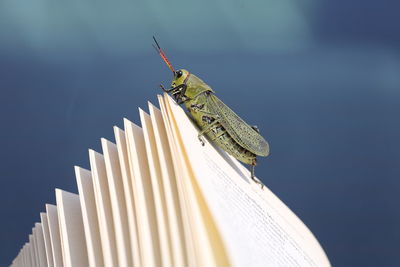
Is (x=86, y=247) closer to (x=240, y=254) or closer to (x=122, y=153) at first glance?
(x=122, y=153)

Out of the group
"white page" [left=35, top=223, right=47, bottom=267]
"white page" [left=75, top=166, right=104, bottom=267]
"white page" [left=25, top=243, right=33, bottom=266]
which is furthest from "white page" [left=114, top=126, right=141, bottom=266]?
"white page" [left=25, top=243, right=33, bottom=266]

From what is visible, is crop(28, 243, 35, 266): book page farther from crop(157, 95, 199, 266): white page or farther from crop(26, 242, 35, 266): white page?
crop(157, 95, 199, 266): white page

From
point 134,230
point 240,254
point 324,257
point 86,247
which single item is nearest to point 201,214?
point 240,254

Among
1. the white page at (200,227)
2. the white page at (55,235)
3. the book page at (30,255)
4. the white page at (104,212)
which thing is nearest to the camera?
the white page at (200,227)

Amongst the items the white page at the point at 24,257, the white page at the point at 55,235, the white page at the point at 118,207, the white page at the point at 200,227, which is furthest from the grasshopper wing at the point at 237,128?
the white page at the point at 24,257

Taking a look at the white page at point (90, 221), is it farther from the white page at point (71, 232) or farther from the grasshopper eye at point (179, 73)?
the grasshopper eye at point (179, 73)

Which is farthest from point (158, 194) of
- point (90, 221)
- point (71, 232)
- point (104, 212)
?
point (71, 232)

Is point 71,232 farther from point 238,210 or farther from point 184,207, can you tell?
point 238,210

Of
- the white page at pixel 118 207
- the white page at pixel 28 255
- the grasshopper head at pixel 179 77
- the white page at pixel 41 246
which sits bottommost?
the white page at pixel 118 207
